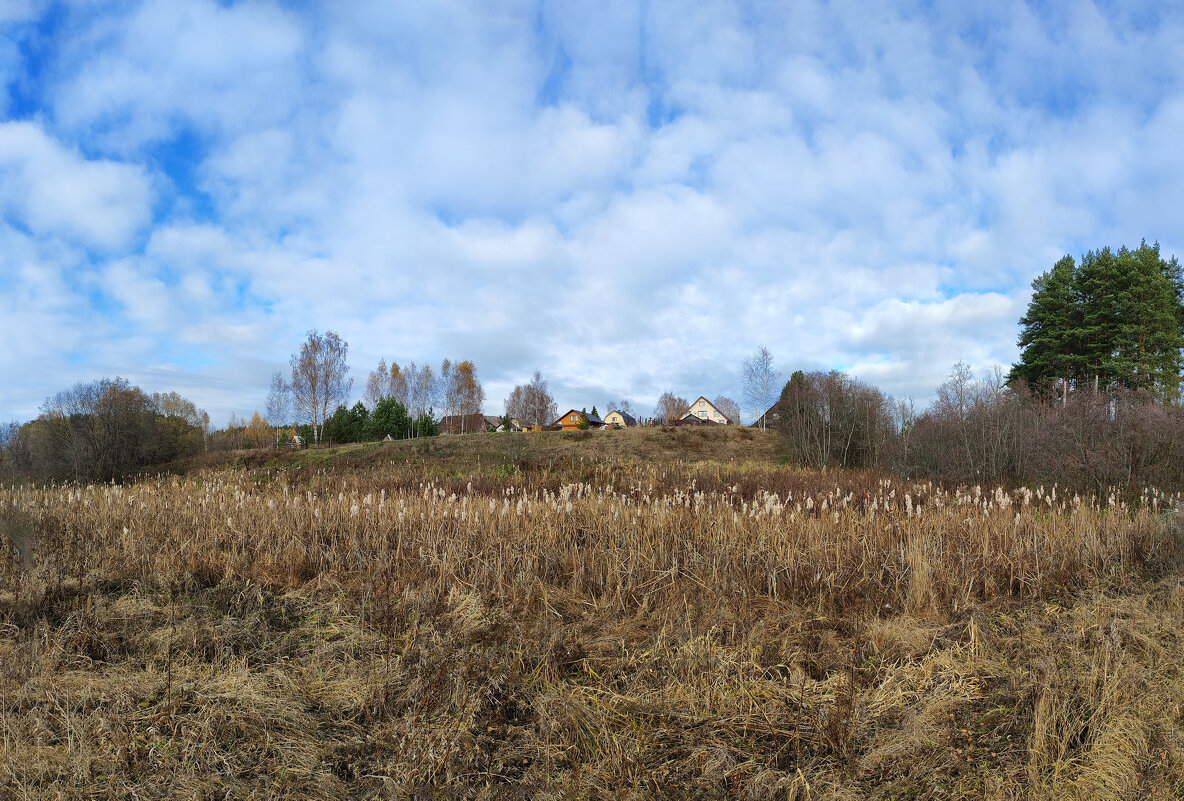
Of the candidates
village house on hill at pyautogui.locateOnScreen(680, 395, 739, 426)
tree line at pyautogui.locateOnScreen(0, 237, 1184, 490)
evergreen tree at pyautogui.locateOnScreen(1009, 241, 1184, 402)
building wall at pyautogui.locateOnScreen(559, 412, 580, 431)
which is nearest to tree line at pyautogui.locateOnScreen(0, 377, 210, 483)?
tree line at pyautogui.locateOnScreen(0, 237, 1184, 490)

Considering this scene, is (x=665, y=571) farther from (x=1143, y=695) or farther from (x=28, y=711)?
(x=28, y=711)

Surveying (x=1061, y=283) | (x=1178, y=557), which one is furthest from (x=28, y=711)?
(x=1061, y=283)

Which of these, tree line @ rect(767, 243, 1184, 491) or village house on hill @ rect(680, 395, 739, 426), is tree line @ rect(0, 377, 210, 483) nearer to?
tree line @ rect(767, 243, 1184, 491)

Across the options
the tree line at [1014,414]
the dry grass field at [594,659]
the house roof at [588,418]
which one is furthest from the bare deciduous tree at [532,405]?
the dry grass field at [594,659]

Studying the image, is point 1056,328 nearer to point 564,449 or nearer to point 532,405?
point 564,449

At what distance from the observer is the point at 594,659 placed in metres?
3.52

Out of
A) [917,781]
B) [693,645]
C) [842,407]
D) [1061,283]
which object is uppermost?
[1061,283]

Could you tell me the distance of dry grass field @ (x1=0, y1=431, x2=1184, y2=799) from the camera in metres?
2.48

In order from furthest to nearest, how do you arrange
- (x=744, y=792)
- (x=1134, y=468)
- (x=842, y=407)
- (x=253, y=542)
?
(x=842, y=407) → (x=1134, y=468) → (x=253, y=542) → (x=744, y=792)

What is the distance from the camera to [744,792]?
2385 mm

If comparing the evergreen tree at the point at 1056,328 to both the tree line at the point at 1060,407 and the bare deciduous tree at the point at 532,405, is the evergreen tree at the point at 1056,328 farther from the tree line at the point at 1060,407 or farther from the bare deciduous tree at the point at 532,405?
the bare deciduous tree at the point at 532,405

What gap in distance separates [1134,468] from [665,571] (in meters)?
14.7

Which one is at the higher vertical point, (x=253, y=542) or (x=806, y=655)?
(x=253, y=542)

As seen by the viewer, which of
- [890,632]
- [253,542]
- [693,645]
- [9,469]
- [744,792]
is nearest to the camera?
[744,792]
